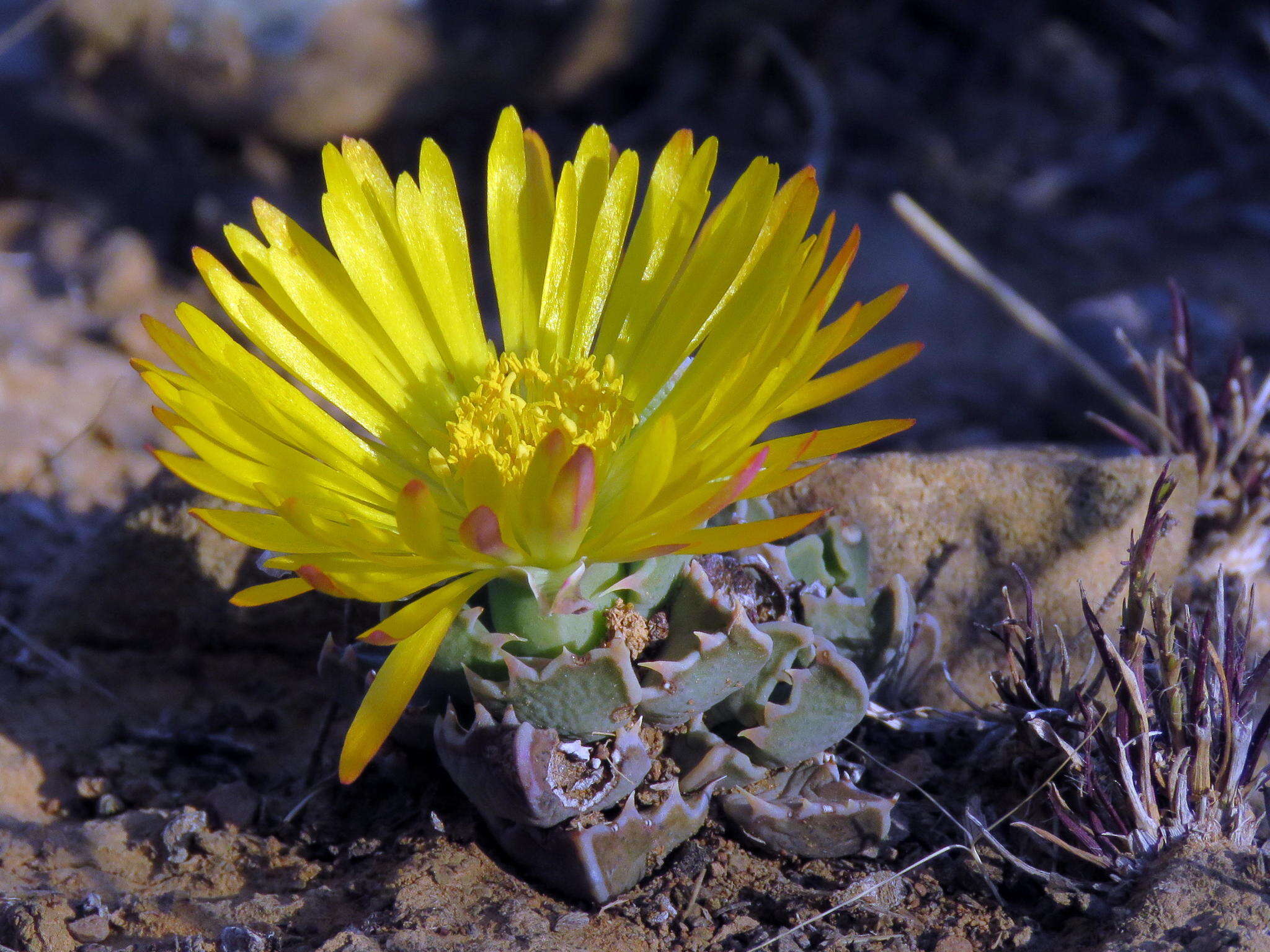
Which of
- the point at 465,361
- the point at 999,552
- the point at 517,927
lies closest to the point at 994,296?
the point at 999,552

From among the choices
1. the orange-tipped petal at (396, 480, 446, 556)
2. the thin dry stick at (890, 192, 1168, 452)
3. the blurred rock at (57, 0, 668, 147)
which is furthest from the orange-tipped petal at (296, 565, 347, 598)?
the blurred rock at (57, 0, 668, 147)

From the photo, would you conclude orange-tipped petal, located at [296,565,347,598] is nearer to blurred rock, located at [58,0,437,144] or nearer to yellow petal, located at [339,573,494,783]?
yellow petal, located at [339,573,494,783]

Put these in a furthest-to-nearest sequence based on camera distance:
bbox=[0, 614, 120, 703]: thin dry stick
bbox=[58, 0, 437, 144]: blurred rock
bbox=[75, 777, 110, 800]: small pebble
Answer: bbox=[58, 0, 437, 144]: blurred rock, bbox=[0, 614, 120, 703]: thin dry stick, bbox=[75, 777, 110, 800]: small pebble

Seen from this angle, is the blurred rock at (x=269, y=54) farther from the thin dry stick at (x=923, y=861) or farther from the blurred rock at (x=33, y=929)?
the thin dry stick at (x=923, y=861)

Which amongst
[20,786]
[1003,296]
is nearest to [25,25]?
[20,786]

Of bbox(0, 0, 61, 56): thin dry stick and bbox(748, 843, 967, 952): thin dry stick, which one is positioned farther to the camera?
bbox(0, 0, 61, 56): thin dry stick

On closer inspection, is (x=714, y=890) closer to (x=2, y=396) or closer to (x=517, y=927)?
(x=517, y=927)

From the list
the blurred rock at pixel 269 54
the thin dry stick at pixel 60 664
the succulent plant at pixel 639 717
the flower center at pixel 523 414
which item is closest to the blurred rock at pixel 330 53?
the blurred rock at pixel 269 54
